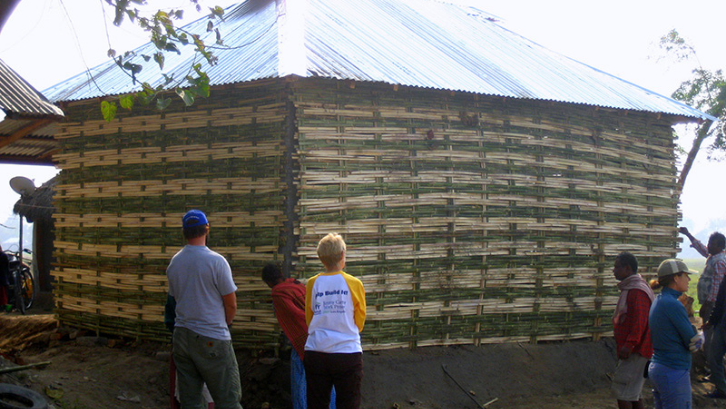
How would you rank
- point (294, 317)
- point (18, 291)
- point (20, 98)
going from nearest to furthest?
point (294, 317) → point (20, 98) → point (18, 291)

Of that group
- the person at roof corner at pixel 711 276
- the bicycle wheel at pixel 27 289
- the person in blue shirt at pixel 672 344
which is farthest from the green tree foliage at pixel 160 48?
the bicycle wheel at pixel 27 289

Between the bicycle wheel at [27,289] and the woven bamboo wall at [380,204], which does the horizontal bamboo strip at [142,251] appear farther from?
the bicycle wheel at [27,289]

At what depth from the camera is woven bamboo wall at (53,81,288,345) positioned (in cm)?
698

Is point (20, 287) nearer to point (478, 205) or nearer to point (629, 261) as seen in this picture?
point (478, 205)

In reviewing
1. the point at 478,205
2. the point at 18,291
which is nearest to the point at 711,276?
the point at 478,205

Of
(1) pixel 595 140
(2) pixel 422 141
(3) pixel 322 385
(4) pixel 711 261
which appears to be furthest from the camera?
(1) pixel 595 140

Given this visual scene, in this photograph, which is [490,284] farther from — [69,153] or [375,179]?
[69,153]

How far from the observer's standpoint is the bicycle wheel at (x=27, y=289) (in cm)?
1280

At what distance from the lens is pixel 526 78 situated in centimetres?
898

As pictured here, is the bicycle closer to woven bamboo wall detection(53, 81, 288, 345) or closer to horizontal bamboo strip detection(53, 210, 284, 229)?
woven bamboo wall detection(53, 81, 288, 345)

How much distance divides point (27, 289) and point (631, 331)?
40.1ft

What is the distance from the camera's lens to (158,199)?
760 centimetres

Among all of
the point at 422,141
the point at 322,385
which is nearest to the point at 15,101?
the point at 422,141

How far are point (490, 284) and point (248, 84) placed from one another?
3.88 metres
